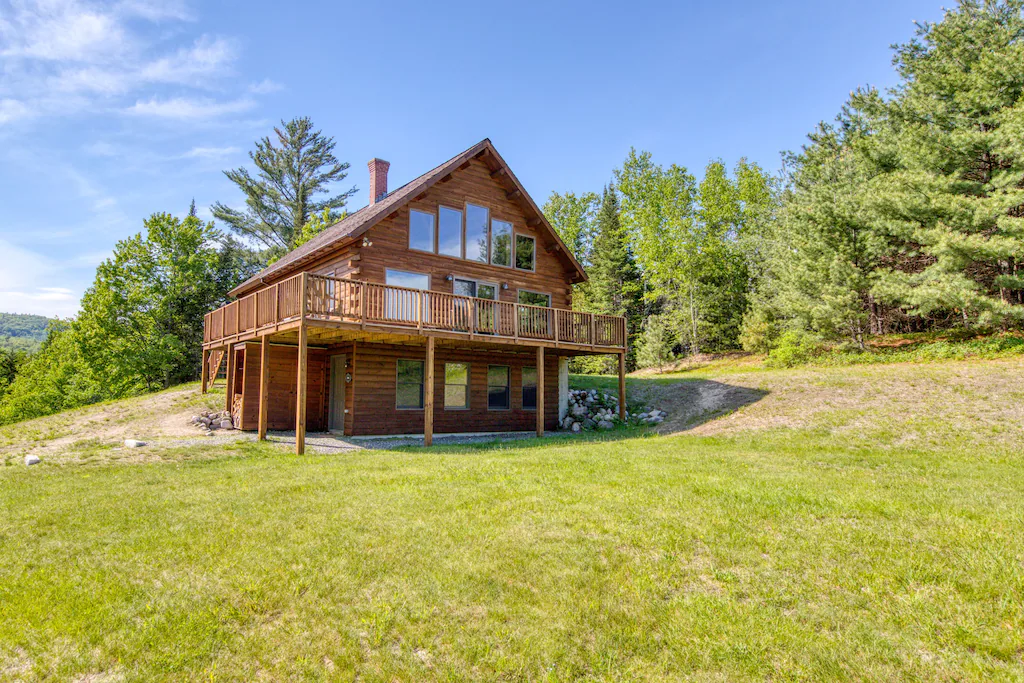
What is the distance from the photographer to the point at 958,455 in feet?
33.6

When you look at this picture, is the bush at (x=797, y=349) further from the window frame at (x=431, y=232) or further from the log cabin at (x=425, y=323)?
the window frame at (x=431, y=232)

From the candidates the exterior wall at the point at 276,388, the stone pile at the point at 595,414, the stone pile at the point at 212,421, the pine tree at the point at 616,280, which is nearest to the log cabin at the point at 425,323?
the exterior wall at the point at 276,388

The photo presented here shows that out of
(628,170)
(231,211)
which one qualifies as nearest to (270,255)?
(231,211)

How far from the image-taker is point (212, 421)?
16016mm

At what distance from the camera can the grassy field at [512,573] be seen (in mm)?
3410

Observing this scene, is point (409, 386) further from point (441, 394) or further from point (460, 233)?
point (460, 233)

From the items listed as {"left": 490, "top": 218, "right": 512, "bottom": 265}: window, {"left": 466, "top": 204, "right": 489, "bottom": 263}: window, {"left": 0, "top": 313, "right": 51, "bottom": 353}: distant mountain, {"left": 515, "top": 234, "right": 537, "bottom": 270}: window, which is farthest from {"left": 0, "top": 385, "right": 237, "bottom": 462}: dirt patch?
{"left": 0, "top": 313, "right": 51, "bottom": 353}: distant mountain

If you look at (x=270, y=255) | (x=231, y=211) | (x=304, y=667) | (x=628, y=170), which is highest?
(x=628, y=170)

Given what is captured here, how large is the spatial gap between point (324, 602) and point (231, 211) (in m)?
39.4

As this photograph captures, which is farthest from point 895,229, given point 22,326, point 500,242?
point 22,326

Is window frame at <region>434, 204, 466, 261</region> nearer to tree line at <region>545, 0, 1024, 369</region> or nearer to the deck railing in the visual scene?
the deck railing

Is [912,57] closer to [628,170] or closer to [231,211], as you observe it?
[628,170]

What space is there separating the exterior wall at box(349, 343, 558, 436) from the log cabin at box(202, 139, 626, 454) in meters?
0.04

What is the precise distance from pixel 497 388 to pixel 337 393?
5.13 m
